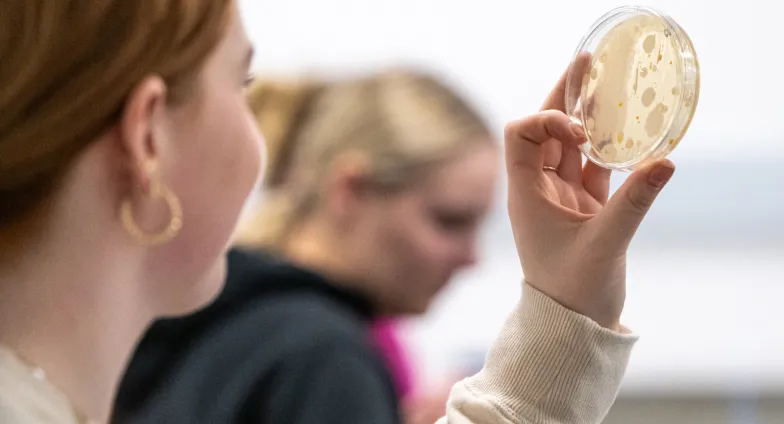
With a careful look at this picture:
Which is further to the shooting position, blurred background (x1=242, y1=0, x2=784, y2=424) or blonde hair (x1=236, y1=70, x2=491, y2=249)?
blurred background (x1=242, y1=0, x2=784, y2=424)

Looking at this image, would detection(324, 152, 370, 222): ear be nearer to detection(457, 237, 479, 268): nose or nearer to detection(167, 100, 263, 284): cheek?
detection(457, 237, 479, 268): nose

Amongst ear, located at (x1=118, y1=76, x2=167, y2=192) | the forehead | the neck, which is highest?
ear, located at (x1=118, y1=76, x2=167, y2=192)

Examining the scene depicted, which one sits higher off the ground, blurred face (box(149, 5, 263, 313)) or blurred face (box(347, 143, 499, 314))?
blurred face (box(149, 5, 263, 313))

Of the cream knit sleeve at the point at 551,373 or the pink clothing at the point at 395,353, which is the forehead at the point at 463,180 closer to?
the pink clothing at the point at 395,353

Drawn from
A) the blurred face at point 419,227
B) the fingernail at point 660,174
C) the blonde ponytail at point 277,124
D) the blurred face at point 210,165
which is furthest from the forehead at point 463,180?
the fingernail at point 660,174

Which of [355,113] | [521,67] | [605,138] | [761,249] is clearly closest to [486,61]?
[521,67]

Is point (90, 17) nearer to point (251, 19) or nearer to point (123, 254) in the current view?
point (123, 254)

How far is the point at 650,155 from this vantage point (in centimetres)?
56

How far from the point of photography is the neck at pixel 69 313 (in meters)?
0.62

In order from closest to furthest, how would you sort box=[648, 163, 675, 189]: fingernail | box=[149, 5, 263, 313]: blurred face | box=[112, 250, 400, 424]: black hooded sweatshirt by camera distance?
box=[648, 163, 675, 189]: fingernail, box=[149, 5, 263, 313]: blurred face, box=[112, 250, 400, 424]: black hooded sweatshirt

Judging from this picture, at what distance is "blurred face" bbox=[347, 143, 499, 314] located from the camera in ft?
4.19

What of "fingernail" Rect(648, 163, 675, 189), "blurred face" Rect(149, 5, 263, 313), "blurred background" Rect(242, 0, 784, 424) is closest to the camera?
"fingernail" Rect(648, 163, 675, 189)

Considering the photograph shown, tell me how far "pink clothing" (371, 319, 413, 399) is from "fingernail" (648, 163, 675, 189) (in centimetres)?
97

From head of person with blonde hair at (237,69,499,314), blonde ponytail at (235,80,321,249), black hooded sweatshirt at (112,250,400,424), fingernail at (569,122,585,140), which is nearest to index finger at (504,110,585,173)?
fingernail at (569,122,585,140)
